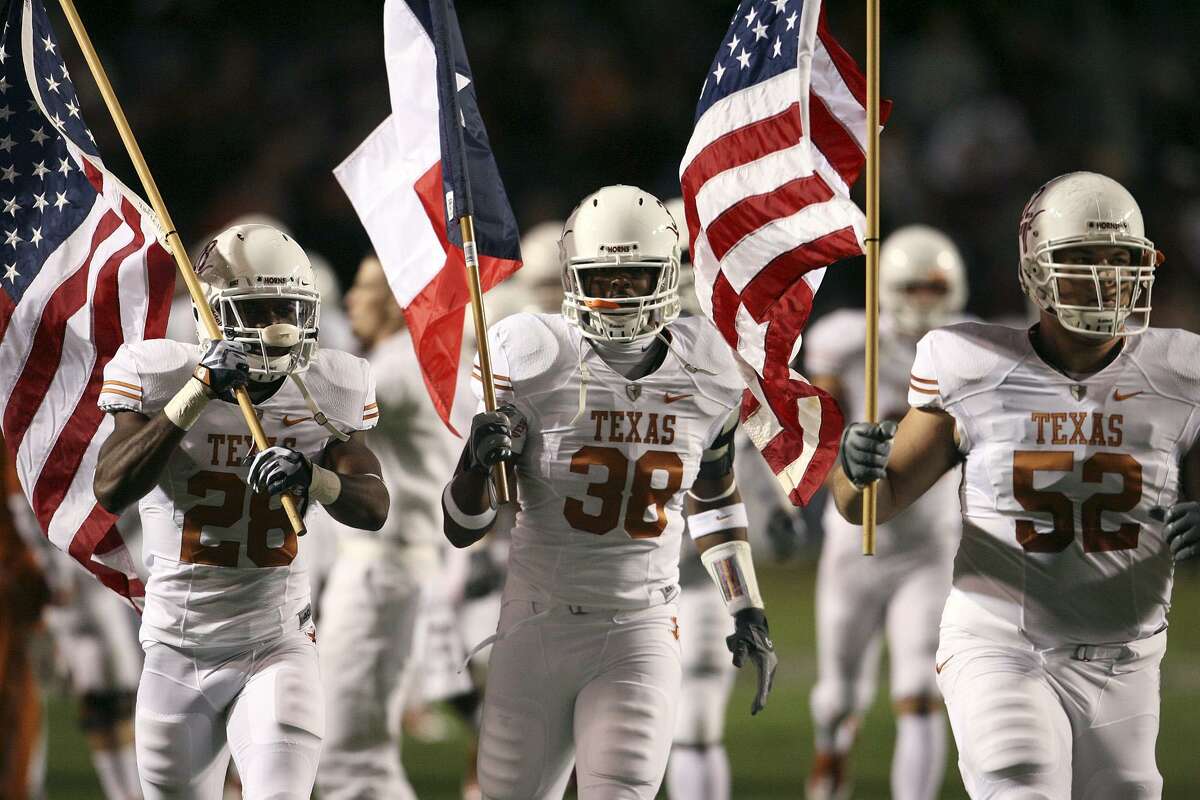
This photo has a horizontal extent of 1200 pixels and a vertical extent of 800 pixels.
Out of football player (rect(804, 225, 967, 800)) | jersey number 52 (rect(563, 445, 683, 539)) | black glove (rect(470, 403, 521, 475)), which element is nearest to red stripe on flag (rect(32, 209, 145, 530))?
black glove (rect(470, 403, 521, 475))

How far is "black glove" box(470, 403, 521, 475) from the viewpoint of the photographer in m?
4.24

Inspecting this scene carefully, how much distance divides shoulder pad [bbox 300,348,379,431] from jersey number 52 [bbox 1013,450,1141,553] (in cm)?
174

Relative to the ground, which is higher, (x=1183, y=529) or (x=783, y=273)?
(x=783, y=273)

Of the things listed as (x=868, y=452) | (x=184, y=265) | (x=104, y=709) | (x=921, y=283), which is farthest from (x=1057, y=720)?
(x=104, y=709)

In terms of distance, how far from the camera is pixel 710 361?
4.72m

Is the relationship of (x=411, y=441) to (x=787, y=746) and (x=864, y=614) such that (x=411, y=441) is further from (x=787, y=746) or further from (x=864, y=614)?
(x=787, y=746)

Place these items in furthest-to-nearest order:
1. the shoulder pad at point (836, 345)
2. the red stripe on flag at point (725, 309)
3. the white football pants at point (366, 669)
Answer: the shoulder pad at point (836, 345)
the white football pants at point (366, 669)
the red stripe on flag at point (725, 309)

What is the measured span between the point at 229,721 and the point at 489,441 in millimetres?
995

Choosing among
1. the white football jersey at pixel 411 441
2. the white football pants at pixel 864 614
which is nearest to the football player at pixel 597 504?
the white football jersey at pixel 411 441

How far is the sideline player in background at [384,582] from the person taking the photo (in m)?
5.89

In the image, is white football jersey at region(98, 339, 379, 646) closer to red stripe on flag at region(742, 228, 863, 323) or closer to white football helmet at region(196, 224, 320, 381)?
white football helmet at region(196, 224, 320, 381)

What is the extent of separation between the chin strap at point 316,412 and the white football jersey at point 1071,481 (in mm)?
1542

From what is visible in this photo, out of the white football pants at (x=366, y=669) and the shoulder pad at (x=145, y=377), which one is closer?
the shoulder pad at (x=145, y=377)

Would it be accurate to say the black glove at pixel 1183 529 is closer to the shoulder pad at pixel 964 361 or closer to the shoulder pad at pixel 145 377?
the shoulder pad at pixel 964 361
